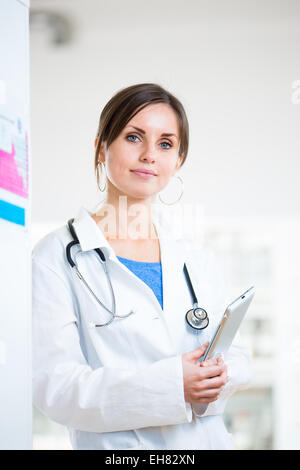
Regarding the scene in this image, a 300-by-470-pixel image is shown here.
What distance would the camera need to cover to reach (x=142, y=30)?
2.13 metres

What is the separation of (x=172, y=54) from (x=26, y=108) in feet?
4.77

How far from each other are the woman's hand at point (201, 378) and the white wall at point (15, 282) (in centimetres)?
24

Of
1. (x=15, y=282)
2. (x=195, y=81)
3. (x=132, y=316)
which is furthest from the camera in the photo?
(x=195, y=81)

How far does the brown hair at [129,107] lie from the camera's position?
0.91 metres

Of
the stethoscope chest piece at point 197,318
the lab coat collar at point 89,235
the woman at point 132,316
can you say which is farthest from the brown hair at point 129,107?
the stethoscope chest piece at point 197,318

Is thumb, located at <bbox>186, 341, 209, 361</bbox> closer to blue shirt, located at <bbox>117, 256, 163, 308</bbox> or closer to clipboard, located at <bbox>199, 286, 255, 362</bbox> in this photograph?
clipboard, located at <bbox>199, 286, 255, 362</bbox>

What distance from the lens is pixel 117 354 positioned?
2.78 feet

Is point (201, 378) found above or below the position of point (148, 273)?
below

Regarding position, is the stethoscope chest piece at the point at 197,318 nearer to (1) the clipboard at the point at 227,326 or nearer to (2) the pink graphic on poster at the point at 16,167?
(1) the clipboard at the point at 227,326

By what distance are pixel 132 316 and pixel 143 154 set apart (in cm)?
28

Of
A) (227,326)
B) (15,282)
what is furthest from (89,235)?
(227,326)

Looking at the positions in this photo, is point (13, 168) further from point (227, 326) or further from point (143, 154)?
point (227, 326)

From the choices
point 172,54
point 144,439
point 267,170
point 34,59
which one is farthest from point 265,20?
point 144,439

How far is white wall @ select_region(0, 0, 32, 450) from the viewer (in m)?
0.73
